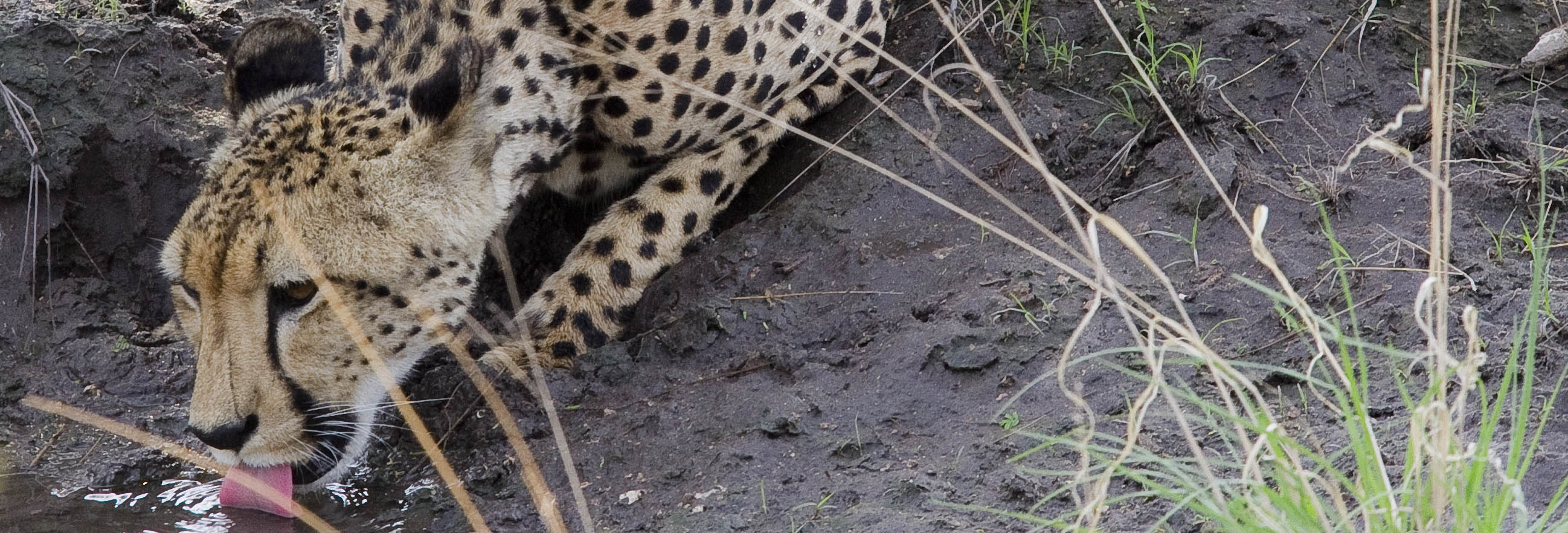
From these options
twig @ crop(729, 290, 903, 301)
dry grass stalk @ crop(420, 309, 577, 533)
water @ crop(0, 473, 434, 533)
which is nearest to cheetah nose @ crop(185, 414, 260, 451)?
water @ crop(0, 473, 434, 533)

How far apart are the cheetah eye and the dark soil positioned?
0.54m

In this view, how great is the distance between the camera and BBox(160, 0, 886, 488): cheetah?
3.37 m

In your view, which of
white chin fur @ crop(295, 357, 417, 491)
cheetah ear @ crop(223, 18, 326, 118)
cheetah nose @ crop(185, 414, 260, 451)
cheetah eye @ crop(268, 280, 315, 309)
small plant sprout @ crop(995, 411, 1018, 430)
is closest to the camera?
small plant sprout @ crop(995, 411, 1018, 430)

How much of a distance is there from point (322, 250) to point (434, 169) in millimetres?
329

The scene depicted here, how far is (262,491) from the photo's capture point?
3391mm

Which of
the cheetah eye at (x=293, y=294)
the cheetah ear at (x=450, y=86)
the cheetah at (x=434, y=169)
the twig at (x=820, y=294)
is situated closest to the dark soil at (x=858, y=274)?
the twig at (x=820, y=294)

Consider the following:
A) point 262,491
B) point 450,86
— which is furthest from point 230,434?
point 450,86

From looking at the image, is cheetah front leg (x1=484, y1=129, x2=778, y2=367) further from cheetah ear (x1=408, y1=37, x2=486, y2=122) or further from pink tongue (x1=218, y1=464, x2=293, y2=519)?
cheetah ear (x1=408, y1=37, x2=486, y2=122)

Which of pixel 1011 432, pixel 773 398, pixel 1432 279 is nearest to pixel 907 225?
pixel 773 398

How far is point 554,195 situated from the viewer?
4.71 metres

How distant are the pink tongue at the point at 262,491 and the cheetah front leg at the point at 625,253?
26.8 inches

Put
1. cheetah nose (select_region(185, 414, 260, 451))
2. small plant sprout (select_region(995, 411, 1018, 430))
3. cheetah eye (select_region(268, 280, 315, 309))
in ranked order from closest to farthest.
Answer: small plant sprout (select_region(995, 411, 1018, 430)) < cheetah nose (select_region(185, 414, 260, 451)) < cheetah eye (select_region(268, 280, 315, 309))

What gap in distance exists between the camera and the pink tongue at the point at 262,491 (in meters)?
3.43

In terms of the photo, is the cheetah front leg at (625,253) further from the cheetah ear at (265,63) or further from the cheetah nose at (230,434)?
the cheetah ear at (265,63)
